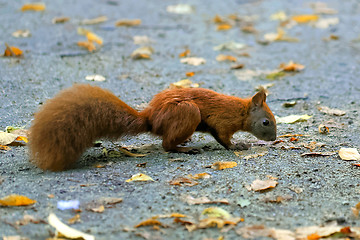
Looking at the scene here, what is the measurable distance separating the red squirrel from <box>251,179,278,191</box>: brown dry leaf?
77cm

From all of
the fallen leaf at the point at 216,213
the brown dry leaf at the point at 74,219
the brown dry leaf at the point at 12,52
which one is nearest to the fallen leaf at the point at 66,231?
the brown dry leaf at the point at 74,219

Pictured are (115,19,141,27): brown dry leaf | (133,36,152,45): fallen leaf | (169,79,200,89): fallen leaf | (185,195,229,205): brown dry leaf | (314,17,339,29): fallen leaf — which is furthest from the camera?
(314,17,339,29): fallen leaf

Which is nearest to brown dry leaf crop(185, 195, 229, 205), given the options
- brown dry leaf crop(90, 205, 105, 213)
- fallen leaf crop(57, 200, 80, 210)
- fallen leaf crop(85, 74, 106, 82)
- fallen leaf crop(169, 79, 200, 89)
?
brown dry leaf crop(90, 205, 105, 213)

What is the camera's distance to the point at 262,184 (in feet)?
10.9

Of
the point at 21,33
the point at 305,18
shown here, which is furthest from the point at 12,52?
the point at 305,18

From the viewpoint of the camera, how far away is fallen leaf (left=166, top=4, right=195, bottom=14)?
8.86 meters

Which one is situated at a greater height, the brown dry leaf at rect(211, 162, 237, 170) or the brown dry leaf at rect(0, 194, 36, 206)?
the brown dry leaf at rect(0, 194, 36, 206)

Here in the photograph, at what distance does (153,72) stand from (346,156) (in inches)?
113

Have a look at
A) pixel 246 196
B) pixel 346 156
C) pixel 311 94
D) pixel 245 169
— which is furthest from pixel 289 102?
pixel 246 196

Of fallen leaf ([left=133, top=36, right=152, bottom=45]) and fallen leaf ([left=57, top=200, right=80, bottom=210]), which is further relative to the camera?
fallen leaf ([left=133, top=36, right=152, bottom=45])

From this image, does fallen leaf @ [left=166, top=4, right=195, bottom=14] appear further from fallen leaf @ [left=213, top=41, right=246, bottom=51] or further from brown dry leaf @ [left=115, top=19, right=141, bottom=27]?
fallen leaf @ [left=213, top=41, right=246, bottom=51]

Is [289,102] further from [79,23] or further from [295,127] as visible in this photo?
[79,23]

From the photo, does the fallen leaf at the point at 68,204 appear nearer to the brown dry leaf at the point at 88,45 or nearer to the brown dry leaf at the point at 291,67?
the brown dry leaf at the point at 88,45

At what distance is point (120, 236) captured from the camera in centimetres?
262
